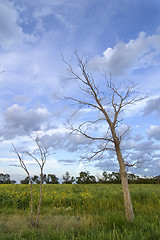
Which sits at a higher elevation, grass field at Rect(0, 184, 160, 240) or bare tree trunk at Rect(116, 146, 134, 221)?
bare tree trunk at Rect(116, 146, 134, 221)

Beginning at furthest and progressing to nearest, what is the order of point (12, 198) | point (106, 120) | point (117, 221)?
point (12, 198), point (106, 120), point (117, 221)

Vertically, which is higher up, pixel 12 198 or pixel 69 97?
pixel 69 97

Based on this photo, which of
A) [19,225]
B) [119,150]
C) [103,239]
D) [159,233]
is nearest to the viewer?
[103,239]

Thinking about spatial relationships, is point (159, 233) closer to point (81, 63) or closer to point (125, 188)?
point (125, 188)

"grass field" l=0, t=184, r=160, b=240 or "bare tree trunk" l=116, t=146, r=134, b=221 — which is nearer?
"grass field" l=0, t=184, r=160, b=240

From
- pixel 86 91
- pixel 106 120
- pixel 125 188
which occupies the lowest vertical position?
pixel 125 188

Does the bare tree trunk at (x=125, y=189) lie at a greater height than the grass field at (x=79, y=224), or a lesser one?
greater

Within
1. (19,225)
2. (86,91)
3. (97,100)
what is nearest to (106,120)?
(97,100)

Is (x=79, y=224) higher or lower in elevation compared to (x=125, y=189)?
lower

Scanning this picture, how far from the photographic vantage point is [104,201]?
37.1 feet

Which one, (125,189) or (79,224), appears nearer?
(79,224)

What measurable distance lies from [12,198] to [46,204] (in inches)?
100

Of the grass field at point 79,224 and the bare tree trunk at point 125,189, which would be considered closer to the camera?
the grass field at point 79,224

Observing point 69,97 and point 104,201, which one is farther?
point 104,201
